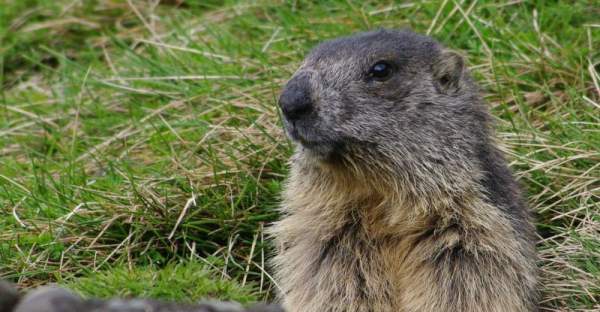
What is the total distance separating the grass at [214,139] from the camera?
5.27m

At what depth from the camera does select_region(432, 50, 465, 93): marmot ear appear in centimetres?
498

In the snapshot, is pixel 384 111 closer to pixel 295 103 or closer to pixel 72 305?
pixel 295 103

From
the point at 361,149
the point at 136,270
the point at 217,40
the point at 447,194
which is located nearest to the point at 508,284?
the point at 447,194

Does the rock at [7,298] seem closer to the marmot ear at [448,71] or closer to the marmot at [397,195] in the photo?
the marmot at [397,195]

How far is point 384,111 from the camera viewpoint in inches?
185

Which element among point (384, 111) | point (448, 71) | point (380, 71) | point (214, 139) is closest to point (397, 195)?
point (384, 111)

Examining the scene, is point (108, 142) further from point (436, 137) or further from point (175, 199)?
point (436, 137)

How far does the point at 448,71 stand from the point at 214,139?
1812mm

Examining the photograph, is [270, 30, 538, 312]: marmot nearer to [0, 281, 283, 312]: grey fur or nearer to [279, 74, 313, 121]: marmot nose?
[279, 74, 313, 121]: marmot nose

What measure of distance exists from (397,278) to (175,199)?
1.55m

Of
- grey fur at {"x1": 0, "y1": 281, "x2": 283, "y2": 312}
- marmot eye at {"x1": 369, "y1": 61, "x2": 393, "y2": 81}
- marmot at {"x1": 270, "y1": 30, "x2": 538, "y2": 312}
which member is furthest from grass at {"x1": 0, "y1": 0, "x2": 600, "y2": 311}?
marmot eye at {"x1": 369, "y1": 61, "x2": 393, "y2": 81}

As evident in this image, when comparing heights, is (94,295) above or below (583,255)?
above

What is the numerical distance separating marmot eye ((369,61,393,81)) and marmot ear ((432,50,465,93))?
0.95ft

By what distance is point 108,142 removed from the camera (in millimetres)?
6426
